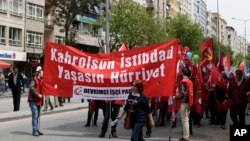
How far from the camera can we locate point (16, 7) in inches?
2164

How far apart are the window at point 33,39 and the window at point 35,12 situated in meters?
1.77

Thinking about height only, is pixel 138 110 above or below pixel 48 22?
below

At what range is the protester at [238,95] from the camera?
13.4 meters

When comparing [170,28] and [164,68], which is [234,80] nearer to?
[164,68]

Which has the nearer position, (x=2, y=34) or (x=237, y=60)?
(x=2, y=34)

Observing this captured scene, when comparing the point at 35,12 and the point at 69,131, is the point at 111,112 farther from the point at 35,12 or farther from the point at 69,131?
the point at 35,12

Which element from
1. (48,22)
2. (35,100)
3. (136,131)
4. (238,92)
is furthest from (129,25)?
(136,131)

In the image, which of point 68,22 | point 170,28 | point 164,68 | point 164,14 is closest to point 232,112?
point 164,68

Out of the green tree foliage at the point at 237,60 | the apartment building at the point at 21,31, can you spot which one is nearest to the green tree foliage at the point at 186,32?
the green tree foliage at the point at 237,60

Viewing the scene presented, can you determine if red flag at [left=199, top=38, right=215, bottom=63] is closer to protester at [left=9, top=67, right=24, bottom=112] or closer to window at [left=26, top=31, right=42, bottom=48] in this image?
protester at [left=9, top=67, right=24, bottom=112]

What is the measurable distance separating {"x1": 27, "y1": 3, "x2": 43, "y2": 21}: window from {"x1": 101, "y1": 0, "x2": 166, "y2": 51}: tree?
7.75 metres

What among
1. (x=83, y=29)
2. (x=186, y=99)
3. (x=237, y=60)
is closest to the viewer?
(x=186, y=99)

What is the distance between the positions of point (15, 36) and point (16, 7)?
3035mm

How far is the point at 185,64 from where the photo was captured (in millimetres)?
15352
